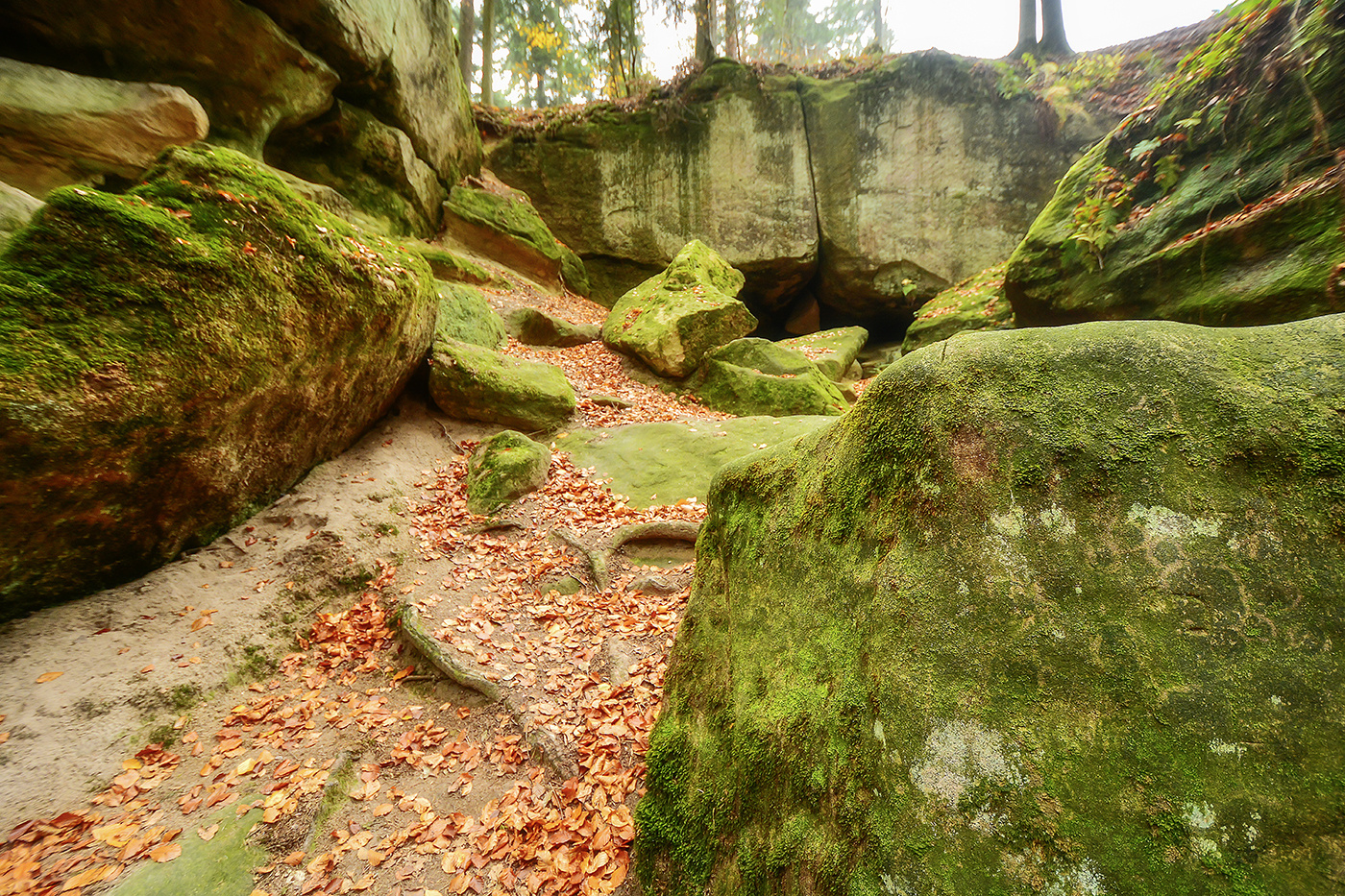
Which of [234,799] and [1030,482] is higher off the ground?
[1030,482]

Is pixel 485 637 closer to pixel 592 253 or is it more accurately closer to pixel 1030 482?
pixel 1030 482

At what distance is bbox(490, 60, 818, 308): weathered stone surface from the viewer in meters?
16.6

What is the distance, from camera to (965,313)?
1198 centimetres

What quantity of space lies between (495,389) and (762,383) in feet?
16.7

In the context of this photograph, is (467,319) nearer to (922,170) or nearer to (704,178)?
(704,178)

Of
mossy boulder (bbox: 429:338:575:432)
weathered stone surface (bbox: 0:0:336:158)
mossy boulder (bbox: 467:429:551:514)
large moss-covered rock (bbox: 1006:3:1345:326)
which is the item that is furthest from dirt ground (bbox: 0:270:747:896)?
large moss-covered rock (bbox: 1006:3:1345:326)

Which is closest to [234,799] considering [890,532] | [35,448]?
[35,448]

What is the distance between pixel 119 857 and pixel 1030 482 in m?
5.20

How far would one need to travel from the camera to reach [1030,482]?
6.13 feet

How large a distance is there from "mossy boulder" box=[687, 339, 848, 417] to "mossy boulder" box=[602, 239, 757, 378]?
49 centimetres

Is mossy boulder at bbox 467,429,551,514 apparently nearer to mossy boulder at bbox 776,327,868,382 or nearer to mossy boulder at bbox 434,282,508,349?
mossy boulder at bbox 434,282,508,349

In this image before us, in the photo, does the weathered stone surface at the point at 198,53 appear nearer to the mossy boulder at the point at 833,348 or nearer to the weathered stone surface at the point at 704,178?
the weathered stone surface at the point at 704,178

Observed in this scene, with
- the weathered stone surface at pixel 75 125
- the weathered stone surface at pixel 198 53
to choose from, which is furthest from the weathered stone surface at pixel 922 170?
the weathered stone surface at pixel 75 125

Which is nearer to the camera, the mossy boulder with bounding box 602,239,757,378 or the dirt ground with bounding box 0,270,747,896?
the dirt ground with bounding box 0,270,747,896
